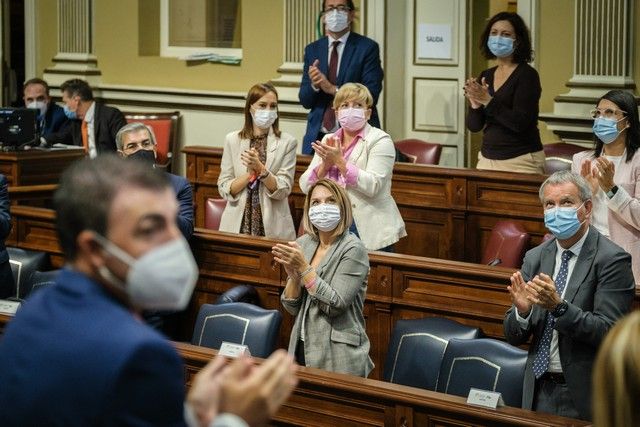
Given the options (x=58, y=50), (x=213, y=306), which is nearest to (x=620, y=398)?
(x=213, y=306)

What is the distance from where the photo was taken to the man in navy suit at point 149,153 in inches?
224

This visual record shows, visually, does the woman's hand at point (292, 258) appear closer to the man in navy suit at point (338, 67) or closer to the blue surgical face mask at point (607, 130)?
the blue surgical face mask at point (607, 130)

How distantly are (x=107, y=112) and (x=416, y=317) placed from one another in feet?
14.7

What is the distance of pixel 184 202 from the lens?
18.9ft

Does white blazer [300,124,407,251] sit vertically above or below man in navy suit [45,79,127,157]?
below

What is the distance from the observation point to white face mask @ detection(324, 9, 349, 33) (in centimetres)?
752

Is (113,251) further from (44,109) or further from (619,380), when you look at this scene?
(44,109)

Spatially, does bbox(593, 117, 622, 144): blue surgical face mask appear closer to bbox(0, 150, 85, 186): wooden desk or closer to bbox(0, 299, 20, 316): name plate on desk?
bbox(0, 299, 20, 316): name plate on desk

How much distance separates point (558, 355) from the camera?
4.19m

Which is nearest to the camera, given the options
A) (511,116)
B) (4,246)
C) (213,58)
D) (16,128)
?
(4,246)

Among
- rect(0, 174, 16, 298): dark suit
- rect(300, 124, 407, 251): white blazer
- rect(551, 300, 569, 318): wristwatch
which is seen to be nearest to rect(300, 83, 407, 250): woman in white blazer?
rect(300, 124, 407, 251): white blazer

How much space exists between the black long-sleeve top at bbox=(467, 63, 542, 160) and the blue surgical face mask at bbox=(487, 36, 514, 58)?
0.11 metres

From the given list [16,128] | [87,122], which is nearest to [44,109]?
[87,122]

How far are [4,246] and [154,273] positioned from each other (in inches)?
164
